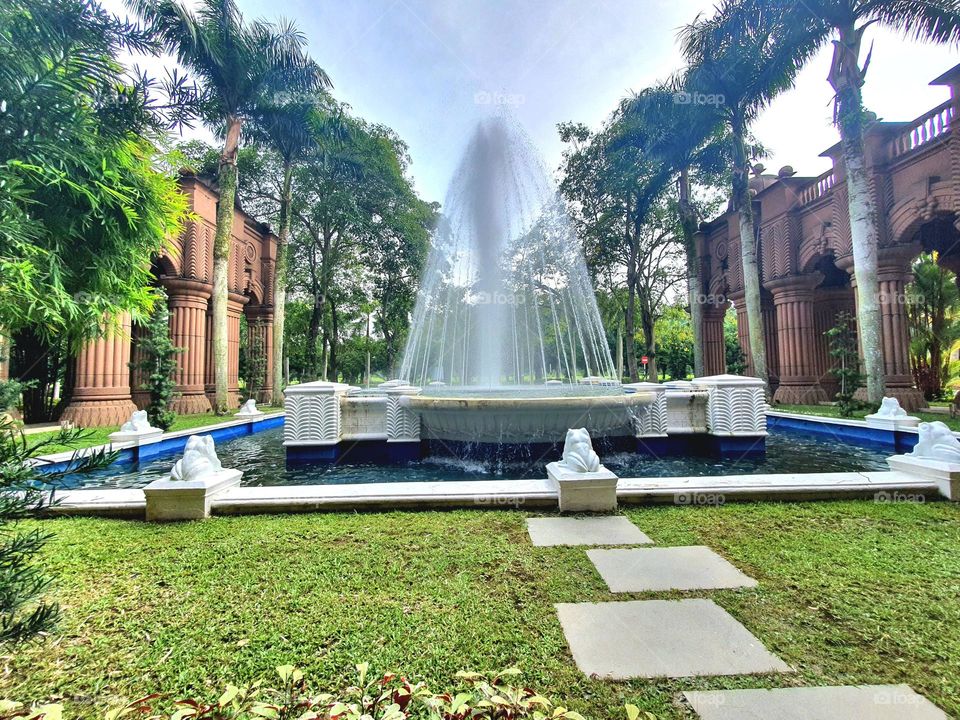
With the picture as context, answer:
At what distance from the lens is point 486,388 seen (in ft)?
32.6

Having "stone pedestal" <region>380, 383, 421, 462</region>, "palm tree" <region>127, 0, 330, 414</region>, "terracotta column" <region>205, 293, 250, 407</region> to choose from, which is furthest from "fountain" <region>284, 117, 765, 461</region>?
"terracotta column" <region>205, 293, 250, 407</region>

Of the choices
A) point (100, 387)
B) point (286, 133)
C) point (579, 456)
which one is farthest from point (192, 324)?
point (579, 456)

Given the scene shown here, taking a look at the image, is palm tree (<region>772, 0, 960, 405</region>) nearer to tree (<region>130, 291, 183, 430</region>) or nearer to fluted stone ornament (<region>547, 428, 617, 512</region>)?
fluted stone ornament (<region>547, 428, 617, 512</region>)

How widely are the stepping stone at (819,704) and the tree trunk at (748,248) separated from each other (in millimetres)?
14391

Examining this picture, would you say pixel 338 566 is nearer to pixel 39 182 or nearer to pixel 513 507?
pixel 513 507

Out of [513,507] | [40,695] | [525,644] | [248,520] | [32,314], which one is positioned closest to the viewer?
[40,695]

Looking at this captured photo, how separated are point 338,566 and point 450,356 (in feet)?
35.7

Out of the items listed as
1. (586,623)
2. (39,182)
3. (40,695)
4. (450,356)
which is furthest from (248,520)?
(450,356)

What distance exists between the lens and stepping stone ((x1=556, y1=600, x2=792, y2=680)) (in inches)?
85.7

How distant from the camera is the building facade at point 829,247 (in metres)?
12.4

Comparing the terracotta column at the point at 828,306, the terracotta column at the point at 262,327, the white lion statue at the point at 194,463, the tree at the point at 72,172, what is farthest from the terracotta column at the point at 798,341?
the terracotta column at the point at 262,327

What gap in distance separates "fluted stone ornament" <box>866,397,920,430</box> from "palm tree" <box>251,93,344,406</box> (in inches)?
720

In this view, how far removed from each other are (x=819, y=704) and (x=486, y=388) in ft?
26.8

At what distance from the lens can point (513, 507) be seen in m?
4.84
